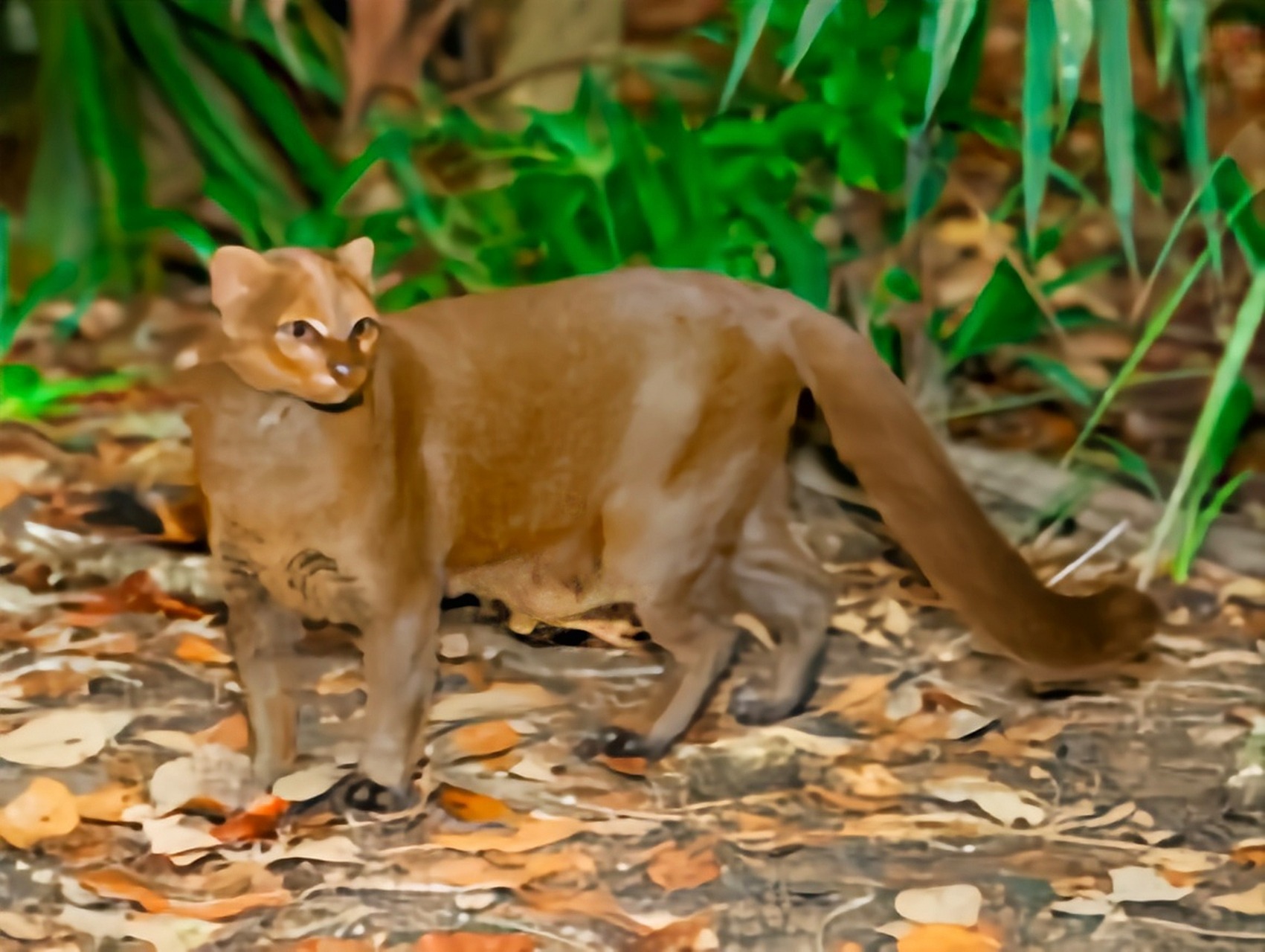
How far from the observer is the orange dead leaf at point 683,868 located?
89 cm

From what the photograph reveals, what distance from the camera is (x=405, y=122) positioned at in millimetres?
1502

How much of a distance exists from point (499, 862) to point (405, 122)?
979 millimetres

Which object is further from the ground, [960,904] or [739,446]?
[739,446]

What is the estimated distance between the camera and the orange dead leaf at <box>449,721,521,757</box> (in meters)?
1.04

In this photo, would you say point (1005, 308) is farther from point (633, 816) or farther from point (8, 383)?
point (8, 383)

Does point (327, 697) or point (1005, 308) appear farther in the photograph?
point (1005, 308)

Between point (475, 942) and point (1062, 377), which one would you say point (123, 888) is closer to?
point (475, 942)

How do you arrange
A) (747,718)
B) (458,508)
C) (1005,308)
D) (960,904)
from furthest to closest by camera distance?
(1005,308)
(747,718)
(458,508)
(960,904)

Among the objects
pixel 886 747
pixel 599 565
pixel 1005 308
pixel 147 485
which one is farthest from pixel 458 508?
pixel 1005 308

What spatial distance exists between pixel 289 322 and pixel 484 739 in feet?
1.45

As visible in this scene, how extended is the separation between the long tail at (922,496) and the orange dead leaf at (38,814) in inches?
27.8

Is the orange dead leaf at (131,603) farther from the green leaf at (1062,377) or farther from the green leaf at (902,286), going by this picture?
the green leaf at (1062,377)

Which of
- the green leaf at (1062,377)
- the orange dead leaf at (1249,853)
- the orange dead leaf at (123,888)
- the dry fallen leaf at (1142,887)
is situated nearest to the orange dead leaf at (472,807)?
the orange dead leaf at (123,888)

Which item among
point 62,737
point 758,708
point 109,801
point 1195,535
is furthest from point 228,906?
point 1195,535
